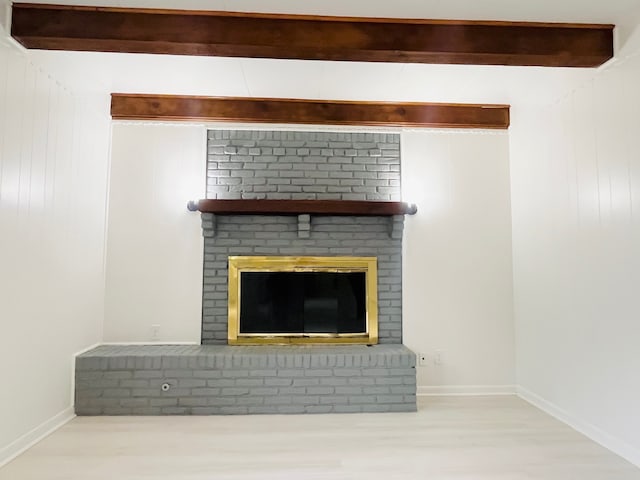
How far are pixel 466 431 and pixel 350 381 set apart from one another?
87 centimetres

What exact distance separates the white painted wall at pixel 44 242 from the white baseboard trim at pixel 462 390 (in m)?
2.81

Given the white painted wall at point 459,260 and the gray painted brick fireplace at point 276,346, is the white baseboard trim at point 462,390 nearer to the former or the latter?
the white painted wall at point 459,260

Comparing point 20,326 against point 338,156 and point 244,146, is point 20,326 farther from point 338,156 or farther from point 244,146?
point 338,156

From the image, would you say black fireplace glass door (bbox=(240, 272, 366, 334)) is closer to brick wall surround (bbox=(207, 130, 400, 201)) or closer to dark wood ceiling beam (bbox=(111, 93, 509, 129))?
brick wall surround (bbox=(207, 130, 400, 201))

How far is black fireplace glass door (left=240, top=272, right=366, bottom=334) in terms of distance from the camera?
3.53 meters

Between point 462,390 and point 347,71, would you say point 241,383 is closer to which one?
point 462,390

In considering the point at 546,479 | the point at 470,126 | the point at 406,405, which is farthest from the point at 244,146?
the point at 546,479

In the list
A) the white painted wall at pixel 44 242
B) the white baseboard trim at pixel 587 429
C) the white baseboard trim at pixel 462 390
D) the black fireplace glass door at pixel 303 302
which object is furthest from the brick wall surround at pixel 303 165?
the white baseboard trim at pixel 587 429

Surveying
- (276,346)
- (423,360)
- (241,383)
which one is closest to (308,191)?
(276,346)

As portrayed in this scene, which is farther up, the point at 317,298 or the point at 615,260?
the point at 615,260

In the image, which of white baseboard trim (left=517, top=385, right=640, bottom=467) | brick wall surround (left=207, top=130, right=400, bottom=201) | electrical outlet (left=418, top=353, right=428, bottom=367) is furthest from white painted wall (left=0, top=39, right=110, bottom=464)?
white baseboard trim (left=517, top=385, right=640, bottom=467)

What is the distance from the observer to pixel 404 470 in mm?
2197

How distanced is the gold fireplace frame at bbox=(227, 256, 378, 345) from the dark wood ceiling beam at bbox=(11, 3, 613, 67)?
1.71 m

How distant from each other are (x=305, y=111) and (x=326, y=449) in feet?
8.71
